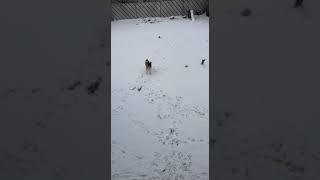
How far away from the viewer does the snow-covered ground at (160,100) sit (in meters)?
6.08

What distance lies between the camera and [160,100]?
8.76 meters
